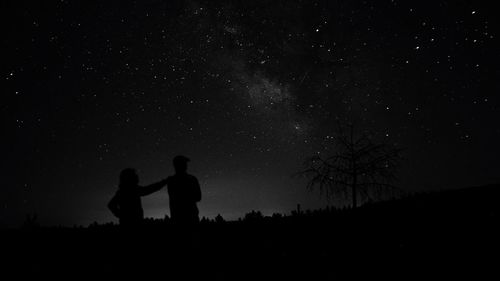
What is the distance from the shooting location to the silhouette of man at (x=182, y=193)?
22.8ft

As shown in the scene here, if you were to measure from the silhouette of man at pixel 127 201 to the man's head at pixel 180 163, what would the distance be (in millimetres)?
1013

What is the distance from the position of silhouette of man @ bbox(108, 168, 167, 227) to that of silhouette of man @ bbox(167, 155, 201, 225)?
726mm

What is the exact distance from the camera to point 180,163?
6.87 meters

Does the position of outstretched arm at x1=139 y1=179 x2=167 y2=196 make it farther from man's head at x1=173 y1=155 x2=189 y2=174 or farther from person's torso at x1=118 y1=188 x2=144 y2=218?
man's head at x1=173 y1=155 x2=189 y2=174

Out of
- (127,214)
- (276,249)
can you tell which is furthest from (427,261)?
(127,214)

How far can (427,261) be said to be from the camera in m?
6.02

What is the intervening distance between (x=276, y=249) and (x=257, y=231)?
2.26 meters

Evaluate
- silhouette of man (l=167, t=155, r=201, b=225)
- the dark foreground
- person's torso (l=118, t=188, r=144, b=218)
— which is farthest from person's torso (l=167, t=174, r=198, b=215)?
person's torso (l=118, t=188, r=144, b=218)

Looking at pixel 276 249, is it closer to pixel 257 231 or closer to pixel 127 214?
pixel 257 231

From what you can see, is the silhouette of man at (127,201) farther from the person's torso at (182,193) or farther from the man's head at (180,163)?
the man's head at (180,163)

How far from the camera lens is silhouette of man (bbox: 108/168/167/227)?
7176 mm

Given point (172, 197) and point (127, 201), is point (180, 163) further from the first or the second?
point (127, 201)

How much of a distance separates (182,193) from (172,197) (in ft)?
0.82

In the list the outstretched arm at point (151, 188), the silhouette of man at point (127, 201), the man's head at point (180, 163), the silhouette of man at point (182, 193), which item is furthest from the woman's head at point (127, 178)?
the man's head at point (180, 163)
